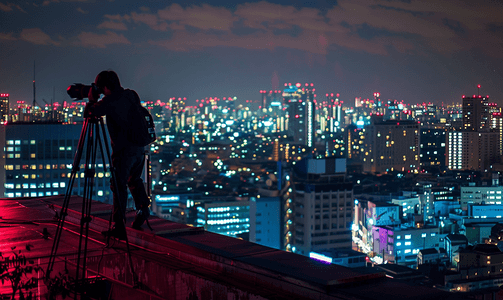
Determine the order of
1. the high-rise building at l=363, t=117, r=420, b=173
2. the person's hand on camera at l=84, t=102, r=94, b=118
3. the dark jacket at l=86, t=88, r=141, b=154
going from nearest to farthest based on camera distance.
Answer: the person's hand on camera at l=84, t=102, r=94, b=118 < the dark jacket at l=86, t=88, r=141, b=154 < the high-rise building at l=363, t=117, r=420, b=173

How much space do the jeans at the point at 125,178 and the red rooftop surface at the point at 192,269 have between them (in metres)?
0.11

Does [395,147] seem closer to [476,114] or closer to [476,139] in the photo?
[476,139]

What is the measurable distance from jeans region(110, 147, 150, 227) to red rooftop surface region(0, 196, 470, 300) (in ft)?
0.36

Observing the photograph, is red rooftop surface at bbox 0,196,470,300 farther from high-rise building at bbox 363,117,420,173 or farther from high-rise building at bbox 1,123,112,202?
high-rise building at bbox 363,117,420,173

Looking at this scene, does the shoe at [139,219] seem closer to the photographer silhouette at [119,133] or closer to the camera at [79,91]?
the photographer silhouette at [119,133]

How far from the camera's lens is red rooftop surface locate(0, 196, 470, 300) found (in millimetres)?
1464

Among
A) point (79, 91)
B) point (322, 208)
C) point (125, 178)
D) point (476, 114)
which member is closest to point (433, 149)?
point (476, 114)

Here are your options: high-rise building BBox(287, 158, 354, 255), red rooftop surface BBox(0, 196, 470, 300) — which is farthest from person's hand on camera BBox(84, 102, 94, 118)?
high-rise building BBox(287, 158, 354, 255)

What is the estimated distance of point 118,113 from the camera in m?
2.10

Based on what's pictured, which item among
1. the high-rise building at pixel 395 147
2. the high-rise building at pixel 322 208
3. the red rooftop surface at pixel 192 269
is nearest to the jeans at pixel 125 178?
the red rooftop surface at pixel 192 269

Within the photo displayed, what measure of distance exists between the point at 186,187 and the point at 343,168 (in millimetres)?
14620

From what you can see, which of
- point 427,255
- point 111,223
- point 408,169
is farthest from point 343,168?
point 408,169

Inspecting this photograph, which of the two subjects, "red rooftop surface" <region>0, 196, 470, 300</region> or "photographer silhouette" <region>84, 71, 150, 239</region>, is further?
"photographer silhouette" <region>84, 71, 150, 239</region>

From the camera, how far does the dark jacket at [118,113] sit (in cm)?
206
